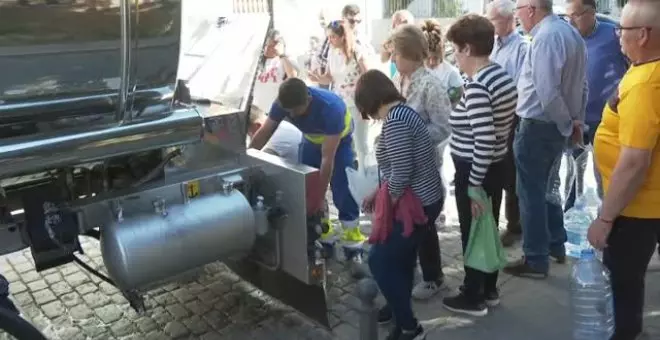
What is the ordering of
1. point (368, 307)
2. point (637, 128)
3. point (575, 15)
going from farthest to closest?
point (575, 15)
point (368, 307)
point (637, 128)

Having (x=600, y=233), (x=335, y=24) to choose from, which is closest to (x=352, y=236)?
(x=335, y=24)

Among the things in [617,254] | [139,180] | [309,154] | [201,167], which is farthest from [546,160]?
[139,180]

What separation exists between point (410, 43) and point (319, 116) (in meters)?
0.70

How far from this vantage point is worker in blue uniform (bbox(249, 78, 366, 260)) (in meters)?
3.66

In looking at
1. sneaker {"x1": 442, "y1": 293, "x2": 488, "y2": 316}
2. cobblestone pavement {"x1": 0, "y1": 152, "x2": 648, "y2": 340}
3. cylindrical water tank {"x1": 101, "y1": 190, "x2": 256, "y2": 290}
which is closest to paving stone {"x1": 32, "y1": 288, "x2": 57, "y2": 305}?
cobblestone pavement {"x1": 0, "y1": 152, "x2": 648, "y2": 340}

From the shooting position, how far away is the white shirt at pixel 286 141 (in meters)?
4.05

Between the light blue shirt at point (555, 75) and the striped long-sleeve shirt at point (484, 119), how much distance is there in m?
0.44

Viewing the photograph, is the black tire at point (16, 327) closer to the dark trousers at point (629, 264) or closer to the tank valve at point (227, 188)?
the tank valve at point (227, 188)

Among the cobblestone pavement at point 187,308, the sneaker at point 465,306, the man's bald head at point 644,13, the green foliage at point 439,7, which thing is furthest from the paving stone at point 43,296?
the green foliage at point 439,7

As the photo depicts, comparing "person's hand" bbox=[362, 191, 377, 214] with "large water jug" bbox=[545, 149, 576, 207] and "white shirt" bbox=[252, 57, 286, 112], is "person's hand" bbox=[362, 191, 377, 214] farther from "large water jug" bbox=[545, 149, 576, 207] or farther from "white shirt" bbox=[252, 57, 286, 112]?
"white shirt" bbox=[252, 57, 286, 112]

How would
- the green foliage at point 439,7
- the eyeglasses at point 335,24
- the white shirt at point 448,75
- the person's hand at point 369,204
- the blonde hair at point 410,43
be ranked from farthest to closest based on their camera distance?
the green foliage at point 439,7
the eyeglasses at point 335,24
the white shirt at point 448,75
the blonde hair at point 410,43
the person's hand at point 369,204

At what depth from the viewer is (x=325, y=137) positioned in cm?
387

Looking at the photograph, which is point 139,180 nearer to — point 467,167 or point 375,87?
point 375,87

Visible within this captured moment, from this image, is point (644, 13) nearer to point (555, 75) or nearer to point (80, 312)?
point (555, 75)
